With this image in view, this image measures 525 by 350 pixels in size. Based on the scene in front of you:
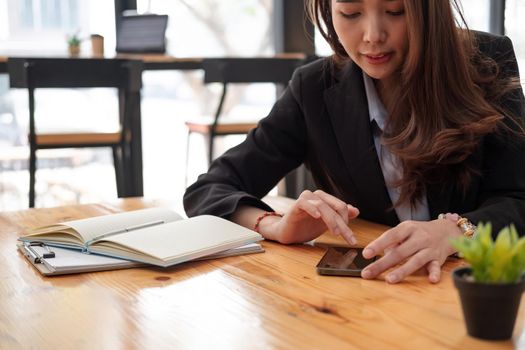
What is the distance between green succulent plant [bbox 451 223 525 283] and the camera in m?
0.72

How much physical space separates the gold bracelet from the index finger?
0.47 feet

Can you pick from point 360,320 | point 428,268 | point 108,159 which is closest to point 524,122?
point 428,268

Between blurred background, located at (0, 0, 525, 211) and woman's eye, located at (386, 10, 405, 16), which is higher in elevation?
woman's eye, located at (386, 10, 405, 16)

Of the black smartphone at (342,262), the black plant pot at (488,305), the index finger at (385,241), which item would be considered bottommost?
the black smartphone at (342,262)

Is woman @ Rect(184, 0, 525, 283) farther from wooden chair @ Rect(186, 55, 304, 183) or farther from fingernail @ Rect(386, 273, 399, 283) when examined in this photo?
wooden chair @ Rect(186, 55, 304, 183)

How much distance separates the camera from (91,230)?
4.18 ft

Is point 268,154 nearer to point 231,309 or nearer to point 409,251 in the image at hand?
point 409,251

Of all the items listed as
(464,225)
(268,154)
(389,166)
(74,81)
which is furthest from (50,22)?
(464,225)

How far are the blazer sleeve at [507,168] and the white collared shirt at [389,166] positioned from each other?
118 millimetres

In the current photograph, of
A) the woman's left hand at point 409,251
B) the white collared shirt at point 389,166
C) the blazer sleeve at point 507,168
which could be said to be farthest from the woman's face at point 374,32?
the woman's left hand at point 409,251

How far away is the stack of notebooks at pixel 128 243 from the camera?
1.17 m

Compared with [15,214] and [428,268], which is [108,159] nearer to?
[15,214]

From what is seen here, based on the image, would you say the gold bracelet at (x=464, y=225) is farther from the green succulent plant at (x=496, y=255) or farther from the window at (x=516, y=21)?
the window at (x=516, y=21)

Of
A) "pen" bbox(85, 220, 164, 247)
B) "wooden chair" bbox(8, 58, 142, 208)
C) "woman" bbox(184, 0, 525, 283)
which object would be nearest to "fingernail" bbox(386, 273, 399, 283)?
"woman" bbox(184, 0, 525, 283)
